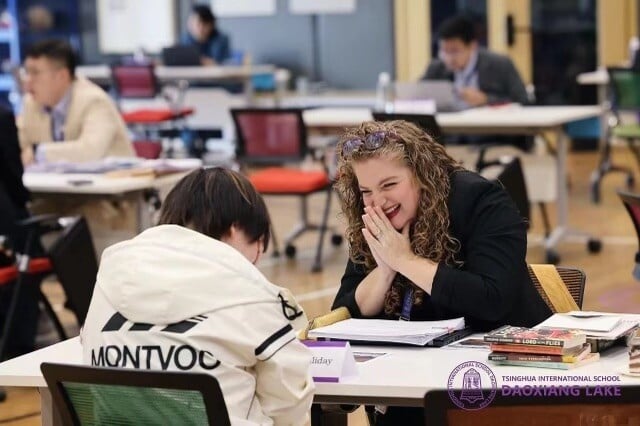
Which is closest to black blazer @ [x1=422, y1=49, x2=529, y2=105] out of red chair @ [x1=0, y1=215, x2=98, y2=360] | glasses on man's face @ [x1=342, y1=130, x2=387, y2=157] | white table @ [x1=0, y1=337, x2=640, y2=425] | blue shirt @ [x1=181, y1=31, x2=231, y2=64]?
red chair @ [x1=0, y1=215, x2=98, y2=360]

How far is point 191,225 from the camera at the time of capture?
8.45 feet

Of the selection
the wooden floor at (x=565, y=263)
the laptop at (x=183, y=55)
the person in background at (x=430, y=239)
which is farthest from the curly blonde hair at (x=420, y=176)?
the laptop at (x=183, y=55)

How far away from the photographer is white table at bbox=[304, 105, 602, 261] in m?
7.69

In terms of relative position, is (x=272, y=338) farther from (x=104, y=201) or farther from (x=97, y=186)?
(x=104, y=201)

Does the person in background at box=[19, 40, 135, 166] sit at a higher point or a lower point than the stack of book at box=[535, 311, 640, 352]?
higher

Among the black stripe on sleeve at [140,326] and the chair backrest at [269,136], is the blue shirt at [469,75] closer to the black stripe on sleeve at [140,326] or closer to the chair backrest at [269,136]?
the chair backrest at [269,136]

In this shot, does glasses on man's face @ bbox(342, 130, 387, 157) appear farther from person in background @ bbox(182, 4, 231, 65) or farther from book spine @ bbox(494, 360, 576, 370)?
person in background @ bbox(182, 4, 231, 65)

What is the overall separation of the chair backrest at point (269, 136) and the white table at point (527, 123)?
0.87ft

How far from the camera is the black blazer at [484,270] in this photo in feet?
10.2

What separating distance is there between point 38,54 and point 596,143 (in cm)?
775

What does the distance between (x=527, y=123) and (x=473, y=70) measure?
1.10 meters

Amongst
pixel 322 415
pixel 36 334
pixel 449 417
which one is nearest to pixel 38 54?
pixel 36 334

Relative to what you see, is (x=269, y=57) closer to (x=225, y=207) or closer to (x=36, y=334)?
(x=36, y=334)

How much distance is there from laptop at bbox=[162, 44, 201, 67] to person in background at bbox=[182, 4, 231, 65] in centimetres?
39
